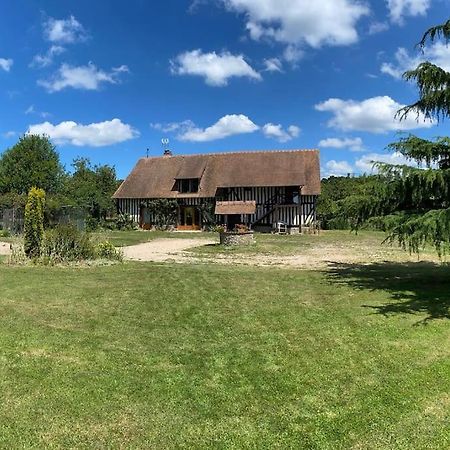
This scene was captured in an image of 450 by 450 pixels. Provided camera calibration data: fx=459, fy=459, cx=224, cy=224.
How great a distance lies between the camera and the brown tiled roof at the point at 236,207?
2761cm

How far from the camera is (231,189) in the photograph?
30.5 meters

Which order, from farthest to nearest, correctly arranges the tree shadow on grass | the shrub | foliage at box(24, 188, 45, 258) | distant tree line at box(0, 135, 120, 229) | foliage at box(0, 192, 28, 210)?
distant tree line at box(0, 135, 120, 229) < foliage at box(0, 192, 28, 210) < the shrub < foliage at box(24, 188, 45, 258) < the tree shadow on grass

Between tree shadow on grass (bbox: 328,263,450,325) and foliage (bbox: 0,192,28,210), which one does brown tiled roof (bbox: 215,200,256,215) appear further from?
tree shadow on grass (bbox: 328,263,450,325)

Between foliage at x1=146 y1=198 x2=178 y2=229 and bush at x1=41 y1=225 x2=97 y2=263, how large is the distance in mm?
18175

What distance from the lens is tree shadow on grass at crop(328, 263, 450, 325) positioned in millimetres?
6891

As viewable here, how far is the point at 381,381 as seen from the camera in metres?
4.19

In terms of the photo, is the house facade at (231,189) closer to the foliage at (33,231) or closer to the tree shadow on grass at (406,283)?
the foliage at (33,231)

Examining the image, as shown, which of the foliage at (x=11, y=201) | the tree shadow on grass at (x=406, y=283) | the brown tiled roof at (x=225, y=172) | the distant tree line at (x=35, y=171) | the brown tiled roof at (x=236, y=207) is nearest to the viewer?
the tree shadow on grass at (x=406, y=283)

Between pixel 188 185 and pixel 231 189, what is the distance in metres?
3.34

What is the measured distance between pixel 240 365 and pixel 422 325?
280 centimetres

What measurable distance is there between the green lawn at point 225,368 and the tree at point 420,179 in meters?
1.23

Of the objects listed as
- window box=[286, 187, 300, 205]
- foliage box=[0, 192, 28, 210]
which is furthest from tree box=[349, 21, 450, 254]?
foliage box=[0, 192, 28, 210]

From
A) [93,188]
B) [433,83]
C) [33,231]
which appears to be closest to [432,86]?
[433,83]

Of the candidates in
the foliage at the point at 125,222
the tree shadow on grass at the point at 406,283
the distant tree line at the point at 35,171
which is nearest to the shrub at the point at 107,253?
the tree shadow on grass at the point at 406,283
